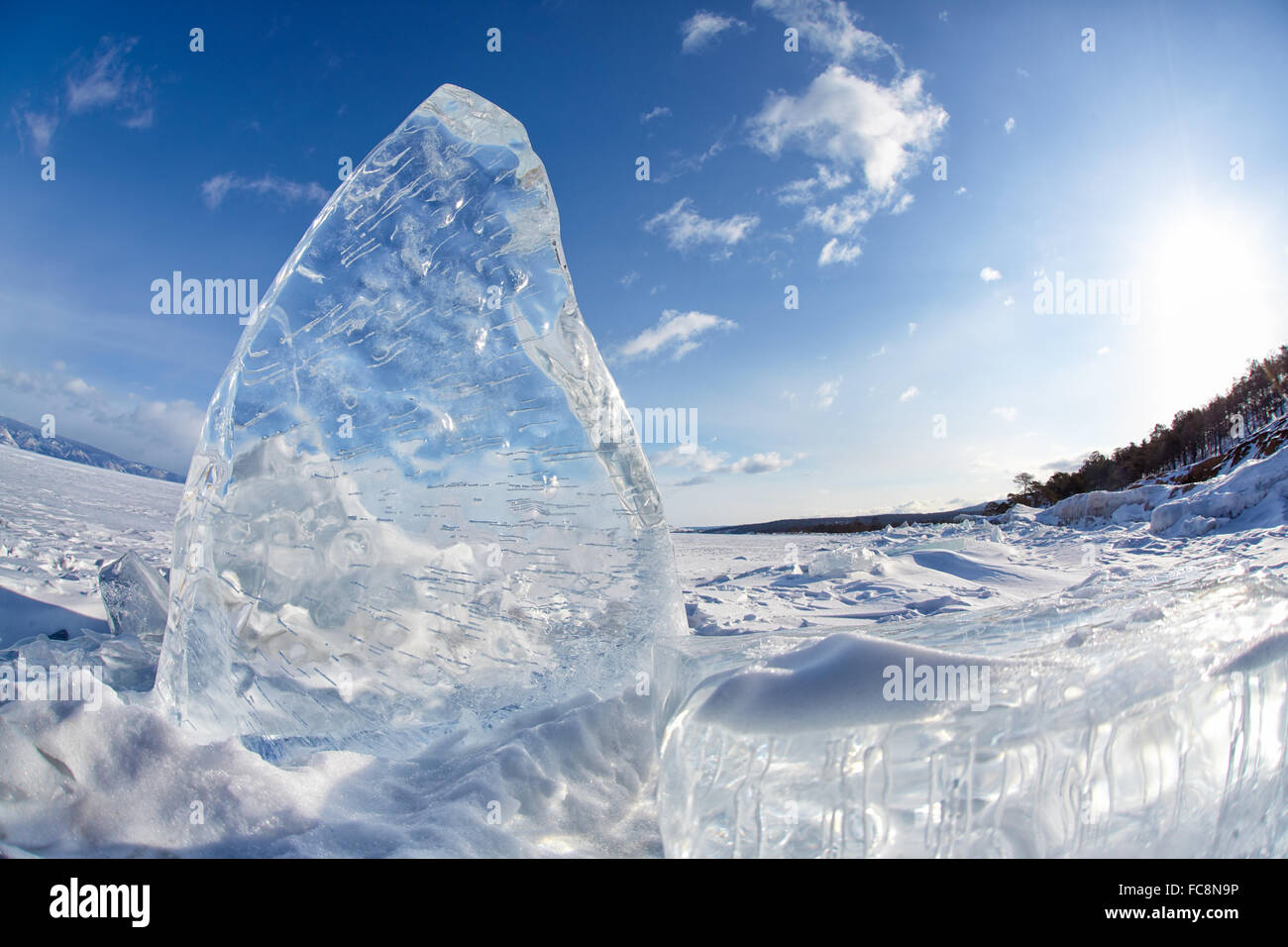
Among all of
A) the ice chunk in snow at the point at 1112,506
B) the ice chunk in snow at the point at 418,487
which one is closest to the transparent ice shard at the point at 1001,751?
the ice chunk in snow at the point at 418,487

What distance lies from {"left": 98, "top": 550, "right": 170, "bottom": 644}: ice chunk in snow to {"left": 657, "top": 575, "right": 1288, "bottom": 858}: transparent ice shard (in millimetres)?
2726

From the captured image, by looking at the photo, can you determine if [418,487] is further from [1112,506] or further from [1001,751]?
[1112,506]

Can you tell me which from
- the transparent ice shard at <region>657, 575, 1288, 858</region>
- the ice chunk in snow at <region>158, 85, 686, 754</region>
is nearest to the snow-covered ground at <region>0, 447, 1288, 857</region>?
the transparent ice shard at <region>657, 575, 1288, 858</region>

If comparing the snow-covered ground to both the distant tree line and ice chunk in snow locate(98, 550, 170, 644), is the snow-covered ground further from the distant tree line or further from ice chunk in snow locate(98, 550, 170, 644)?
the distant tree line

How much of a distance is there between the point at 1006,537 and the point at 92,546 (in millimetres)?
11645

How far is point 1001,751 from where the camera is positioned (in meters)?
1.04

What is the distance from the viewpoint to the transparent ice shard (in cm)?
101

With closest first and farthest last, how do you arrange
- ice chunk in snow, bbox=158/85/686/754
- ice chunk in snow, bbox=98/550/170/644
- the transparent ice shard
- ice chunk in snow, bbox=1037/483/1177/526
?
the transparent ice shard < ice chunk in snow, bbox=158/85/686/754 < ice chunk in snow, bbox=98/550/170/644 < ice chunk in snow, bbox=1037/483/1177/526

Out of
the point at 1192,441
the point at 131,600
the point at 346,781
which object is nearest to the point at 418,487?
the point at 346,781

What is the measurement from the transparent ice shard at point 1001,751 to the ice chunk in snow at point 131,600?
8.94 ft

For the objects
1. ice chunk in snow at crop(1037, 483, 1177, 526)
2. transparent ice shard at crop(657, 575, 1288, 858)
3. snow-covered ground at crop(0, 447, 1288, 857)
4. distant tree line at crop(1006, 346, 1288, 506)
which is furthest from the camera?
distant tree line at crop(1006, 346, 1288, 506)

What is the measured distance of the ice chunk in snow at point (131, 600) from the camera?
2.64 m

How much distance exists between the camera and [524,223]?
88.7 inches

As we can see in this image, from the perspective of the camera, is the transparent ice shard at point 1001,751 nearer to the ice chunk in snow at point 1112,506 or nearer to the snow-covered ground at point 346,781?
the snow-covered ground at point 346,781
